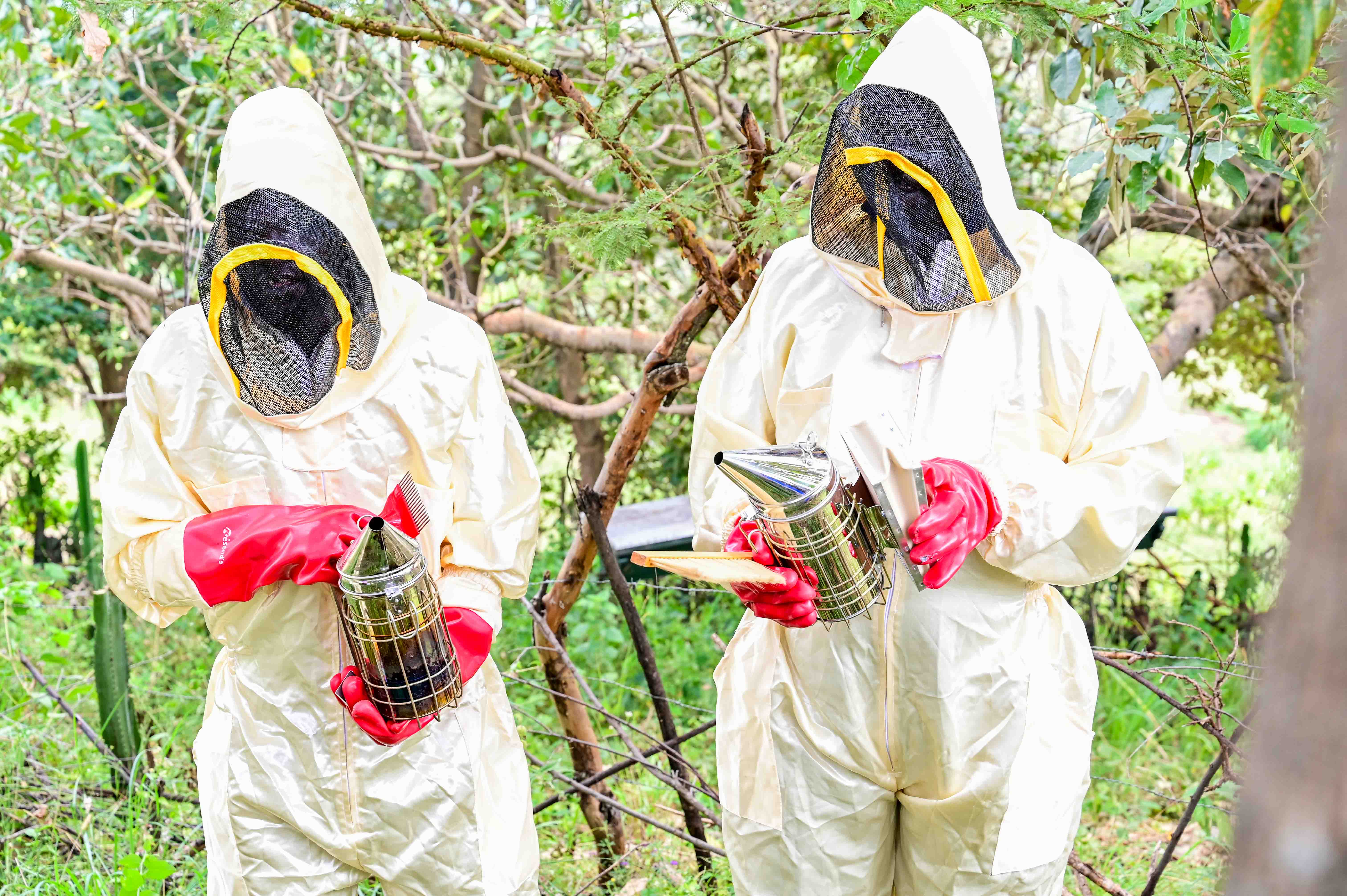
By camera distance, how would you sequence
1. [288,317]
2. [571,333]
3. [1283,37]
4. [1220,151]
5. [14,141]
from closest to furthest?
[1283,37]
[288,317]
[1220,151]
[14,141]
[571,333]

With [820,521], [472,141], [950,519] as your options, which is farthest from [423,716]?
[472,141]

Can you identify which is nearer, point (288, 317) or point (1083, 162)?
point (288, 317)

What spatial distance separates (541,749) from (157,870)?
1721mm

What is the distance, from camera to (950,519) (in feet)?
5.56

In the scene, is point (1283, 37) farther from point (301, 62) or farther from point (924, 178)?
point (301, 62)

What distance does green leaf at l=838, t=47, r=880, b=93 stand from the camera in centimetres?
245

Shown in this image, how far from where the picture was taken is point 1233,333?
5.91 m

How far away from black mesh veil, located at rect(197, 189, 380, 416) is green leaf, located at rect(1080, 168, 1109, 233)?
64.6 inches

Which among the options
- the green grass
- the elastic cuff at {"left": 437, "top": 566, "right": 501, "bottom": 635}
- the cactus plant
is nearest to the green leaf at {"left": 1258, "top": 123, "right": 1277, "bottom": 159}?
the green grass

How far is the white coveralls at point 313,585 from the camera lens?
1990 mm

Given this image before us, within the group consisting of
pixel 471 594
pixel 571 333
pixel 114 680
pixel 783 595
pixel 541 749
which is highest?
pixel 783 595

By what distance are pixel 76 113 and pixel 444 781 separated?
3.99m

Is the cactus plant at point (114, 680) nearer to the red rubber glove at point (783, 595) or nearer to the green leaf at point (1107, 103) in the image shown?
the red rubber glove at point (783, 595)

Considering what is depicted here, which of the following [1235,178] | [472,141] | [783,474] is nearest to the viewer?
[783,474]
